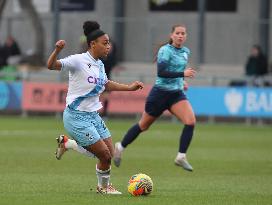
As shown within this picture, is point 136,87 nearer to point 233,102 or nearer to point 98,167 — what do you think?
point 98,167

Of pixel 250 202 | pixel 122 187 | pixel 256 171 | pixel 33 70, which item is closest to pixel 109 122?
pixel 33 70

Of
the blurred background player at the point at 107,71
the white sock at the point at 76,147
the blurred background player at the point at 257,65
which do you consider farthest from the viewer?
the blurred background player at the point at 257,65

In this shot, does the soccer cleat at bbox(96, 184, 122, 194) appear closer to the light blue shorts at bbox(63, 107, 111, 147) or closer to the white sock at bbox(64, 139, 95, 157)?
the white sock at bbox(64, 139, 95, 157)

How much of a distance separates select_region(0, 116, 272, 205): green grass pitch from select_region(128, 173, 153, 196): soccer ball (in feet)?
0.34

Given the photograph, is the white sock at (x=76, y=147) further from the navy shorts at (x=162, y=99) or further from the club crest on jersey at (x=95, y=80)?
the navy shorts at (x=162, y=99)

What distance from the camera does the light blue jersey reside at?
55.0ft

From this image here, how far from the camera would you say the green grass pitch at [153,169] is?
1262 centimetres

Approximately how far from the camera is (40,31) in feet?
116

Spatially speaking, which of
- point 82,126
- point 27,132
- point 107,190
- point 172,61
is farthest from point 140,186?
point 27,132

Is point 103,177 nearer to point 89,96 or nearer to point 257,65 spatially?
point 89,96

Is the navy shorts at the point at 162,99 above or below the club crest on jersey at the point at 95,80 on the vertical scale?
below

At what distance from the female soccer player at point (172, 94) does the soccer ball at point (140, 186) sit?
144 inches

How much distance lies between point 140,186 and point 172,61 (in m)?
4.41

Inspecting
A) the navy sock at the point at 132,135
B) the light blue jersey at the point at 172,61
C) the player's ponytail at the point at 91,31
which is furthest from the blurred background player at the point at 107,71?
the player's ponytail at the point at 91,31
